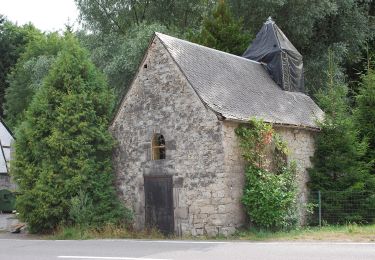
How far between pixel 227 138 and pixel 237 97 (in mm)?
2365

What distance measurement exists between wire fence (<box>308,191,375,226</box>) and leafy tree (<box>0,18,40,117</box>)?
1284 inches

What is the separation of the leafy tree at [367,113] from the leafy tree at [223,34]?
877cm

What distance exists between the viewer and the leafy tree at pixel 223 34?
2802cm

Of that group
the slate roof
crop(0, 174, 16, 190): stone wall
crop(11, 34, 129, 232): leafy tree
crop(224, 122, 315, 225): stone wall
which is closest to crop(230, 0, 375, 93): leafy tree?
the slate roof

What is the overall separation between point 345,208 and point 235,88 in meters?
5.82

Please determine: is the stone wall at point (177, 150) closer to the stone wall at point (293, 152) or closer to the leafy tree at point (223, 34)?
the stone wall at point (293, 152)

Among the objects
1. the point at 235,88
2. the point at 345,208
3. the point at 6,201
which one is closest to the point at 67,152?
the point at 235,88

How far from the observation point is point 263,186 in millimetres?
15344

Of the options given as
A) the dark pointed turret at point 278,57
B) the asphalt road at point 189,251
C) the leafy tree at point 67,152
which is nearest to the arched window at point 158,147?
the leafy tree at point 67,152

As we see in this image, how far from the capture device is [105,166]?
58.6ft

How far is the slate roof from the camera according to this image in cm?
1644

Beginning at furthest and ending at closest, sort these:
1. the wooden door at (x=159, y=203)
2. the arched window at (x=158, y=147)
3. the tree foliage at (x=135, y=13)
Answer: the tree foliage at (x=135, y=13) < the arched window at (x=158, y=147) < the wooden door at (x=159, y=203)

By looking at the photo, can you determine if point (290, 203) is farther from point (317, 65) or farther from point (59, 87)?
point (317, 65)

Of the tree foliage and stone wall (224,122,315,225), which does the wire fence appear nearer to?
stone wall (224,122,315,225)
